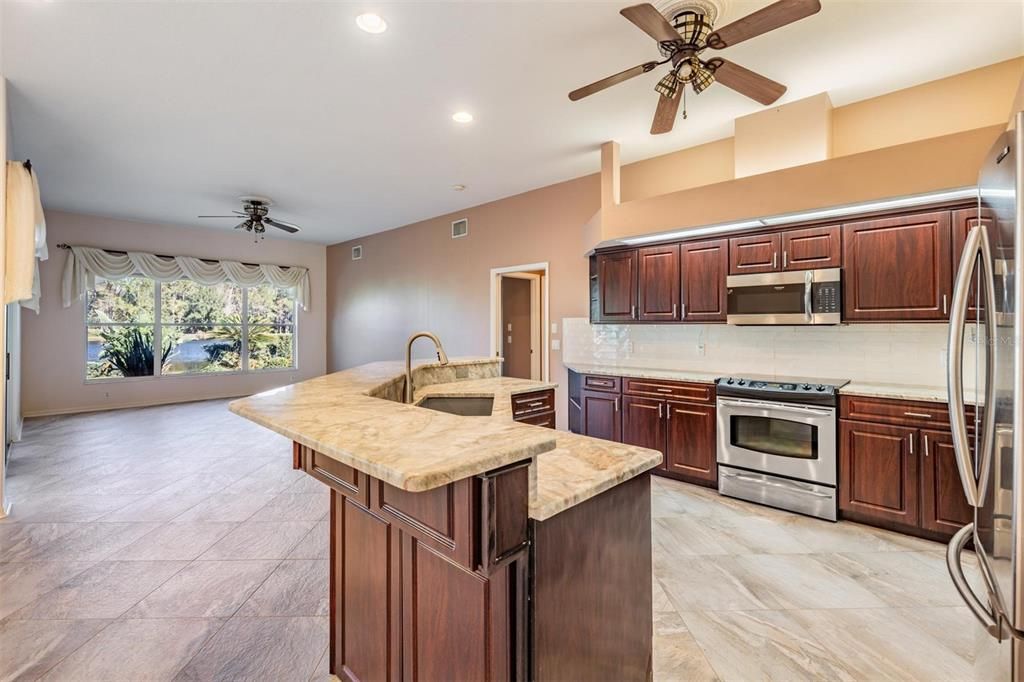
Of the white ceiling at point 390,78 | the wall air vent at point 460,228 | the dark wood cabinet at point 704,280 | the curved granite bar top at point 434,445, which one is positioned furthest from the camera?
the wall air vent at point 460,228

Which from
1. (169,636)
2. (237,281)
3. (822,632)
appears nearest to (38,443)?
(237,281)

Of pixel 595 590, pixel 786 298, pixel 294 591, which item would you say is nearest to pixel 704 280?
pixel 786 298

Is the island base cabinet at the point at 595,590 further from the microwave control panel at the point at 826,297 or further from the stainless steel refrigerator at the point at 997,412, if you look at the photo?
the microwave control panel at the point at 826,297

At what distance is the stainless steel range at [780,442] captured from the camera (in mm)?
2945

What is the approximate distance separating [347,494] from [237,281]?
7.95 m

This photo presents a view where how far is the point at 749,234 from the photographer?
3432mm

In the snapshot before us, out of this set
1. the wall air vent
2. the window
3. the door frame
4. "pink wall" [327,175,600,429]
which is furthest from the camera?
the window

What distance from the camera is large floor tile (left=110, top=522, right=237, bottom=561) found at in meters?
2.52

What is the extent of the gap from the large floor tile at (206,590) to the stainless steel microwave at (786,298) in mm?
3584

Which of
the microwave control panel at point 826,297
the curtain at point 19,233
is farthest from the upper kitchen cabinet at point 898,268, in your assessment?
the curtain at point 19,233

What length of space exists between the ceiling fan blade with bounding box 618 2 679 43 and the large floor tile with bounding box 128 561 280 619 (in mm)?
3133

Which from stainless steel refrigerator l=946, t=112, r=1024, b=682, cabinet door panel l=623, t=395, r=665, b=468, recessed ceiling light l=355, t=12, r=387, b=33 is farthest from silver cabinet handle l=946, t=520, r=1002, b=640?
recessed ceiling light l=355, t=12, r=387, b=33

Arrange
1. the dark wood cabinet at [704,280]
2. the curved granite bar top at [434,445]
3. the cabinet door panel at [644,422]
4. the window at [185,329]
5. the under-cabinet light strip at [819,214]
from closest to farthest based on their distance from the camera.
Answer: the curved granite bar top at [434,445], the under-cabinet light strip at [819,214], the dark wood cabinet at [704,280], the cabinet door panel at [644,422], the window at [185,329]

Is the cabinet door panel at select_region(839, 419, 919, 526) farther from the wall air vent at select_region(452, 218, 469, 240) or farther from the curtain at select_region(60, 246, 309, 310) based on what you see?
the curtain at select_region(60, 246, 309, 310)
